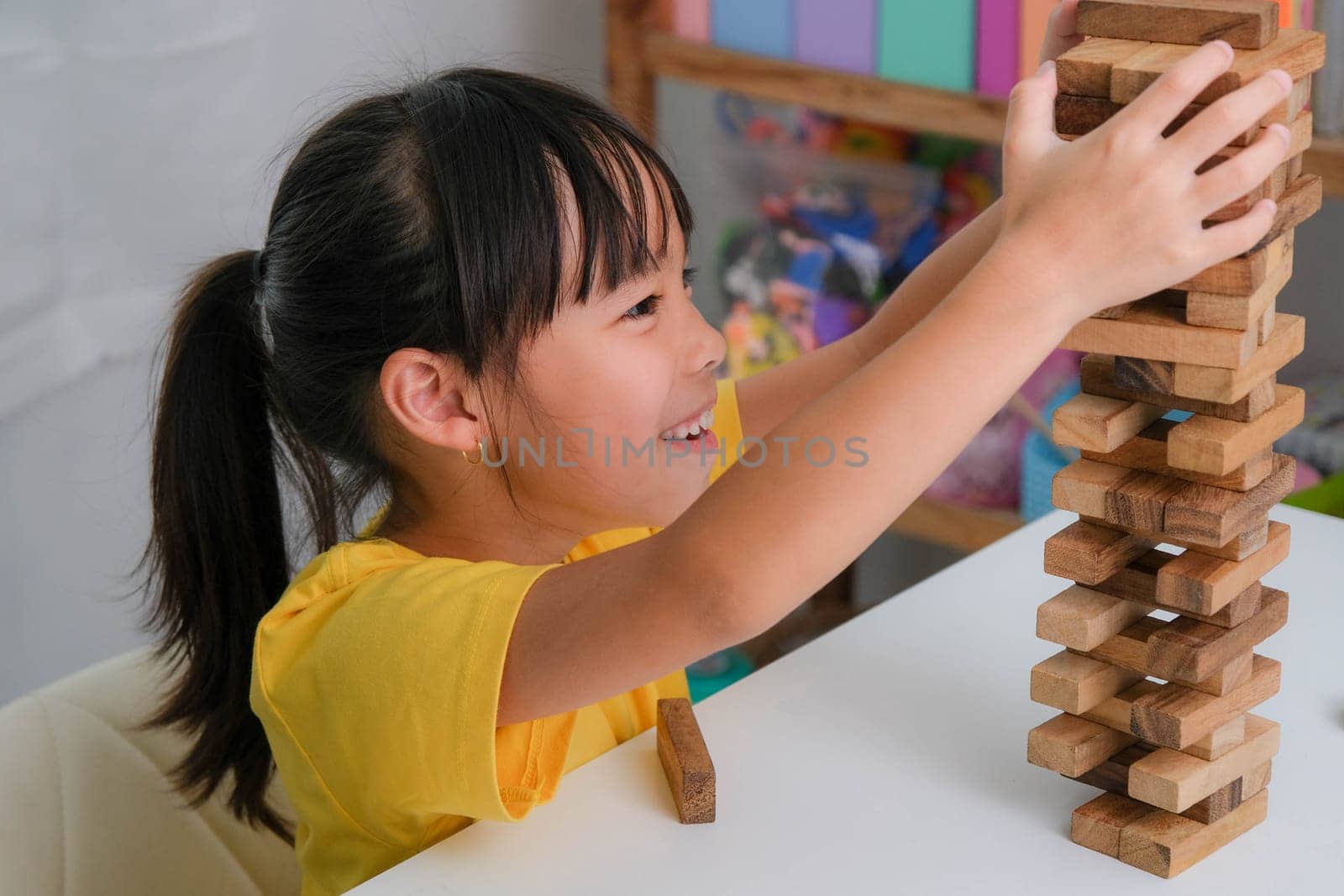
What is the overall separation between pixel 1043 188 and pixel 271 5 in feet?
5.00

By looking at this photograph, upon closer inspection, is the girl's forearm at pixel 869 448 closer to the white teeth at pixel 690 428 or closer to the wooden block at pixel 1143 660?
the wooden block at pixel 1143 660

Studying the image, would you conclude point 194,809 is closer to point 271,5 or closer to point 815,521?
point 815,521

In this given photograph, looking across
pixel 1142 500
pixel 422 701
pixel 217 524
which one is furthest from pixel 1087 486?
pixel 217 524

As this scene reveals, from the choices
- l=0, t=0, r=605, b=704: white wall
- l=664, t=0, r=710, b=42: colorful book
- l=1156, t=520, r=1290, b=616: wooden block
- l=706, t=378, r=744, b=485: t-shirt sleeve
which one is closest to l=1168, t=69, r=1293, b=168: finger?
l=1156, t=520, r=1290, b=616: wooden block

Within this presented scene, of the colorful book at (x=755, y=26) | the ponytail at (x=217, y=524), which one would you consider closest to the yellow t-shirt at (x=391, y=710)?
the ponytail at (x=217, y=524)

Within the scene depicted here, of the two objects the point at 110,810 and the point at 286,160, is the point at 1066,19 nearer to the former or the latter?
the point at 110,810

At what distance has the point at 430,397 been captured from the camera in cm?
92

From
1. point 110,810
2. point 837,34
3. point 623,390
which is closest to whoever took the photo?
point 623,390

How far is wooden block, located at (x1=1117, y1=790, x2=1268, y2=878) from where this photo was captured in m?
0.73

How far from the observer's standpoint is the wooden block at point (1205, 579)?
0.70 metres

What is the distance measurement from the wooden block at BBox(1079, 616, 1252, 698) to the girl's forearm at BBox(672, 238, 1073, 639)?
0.16 meters

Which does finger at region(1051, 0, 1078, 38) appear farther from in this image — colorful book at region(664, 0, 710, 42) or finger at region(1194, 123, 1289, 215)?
colorful book at region(664, 0, 710, 42)

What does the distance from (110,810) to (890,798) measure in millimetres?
554

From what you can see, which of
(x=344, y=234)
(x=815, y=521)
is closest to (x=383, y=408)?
(x=344, y=234)
